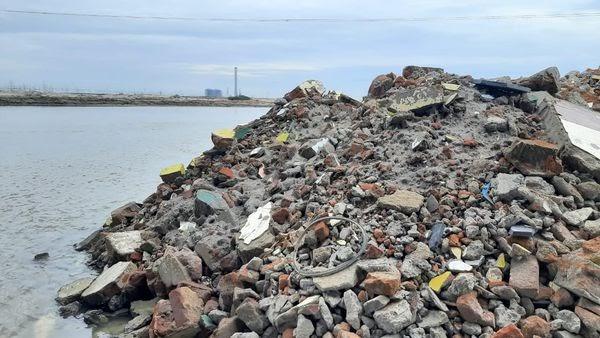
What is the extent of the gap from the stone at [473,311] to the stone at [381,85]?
20.7 ft

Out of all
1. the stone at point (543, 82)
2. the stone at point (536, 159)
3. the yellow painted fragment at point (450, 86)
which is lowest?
the stone at point (536, 159)

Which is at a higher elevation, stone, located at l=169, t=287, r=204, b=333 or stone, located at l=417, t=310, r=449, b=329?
stone, located at l=417, t=310, r=449, b=329

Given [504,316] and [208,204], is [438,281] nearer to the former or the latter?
[504,316]

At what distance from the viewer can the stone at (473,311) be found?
386 centimetres

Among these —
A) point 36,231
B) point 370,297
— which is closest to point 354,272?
point 370,297

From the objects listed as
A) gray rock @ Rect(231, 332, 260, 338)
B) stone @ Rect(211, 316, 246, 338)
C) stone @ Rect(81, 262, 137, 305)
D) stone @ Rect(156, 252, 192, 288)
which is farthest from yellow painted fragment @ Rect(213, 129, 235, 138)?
gray rock @ Rect(231, 332, 260, 338)

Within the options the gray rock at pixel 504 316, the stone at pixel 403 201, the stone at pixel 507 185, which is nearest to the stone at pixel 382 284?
the gray rock at pixel 504 316

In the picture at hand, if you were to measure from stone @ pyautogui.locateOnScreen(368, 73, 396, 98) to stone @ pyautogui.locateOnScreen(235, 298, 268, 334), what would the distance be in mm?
6230

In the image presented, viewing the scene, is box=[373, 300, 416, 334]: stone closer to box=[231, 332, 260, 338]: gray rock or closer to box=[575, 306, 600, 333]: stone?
box=[231, 332, 260, 338]: gray rock

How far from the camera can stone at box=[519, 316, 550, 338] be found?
3738 millimetres

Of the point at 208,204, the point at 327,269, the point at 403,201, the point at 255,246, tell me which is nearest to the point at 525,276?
the point at 403,201

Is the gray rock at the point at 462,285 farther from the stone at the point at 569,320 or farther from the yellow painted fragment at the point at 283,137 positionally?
the yellow painted fragment at the point at 283,137

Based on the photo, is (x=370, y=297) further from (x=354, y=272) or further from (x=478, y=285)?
(x=478, y=285)

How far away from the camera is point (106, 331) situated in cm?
570
